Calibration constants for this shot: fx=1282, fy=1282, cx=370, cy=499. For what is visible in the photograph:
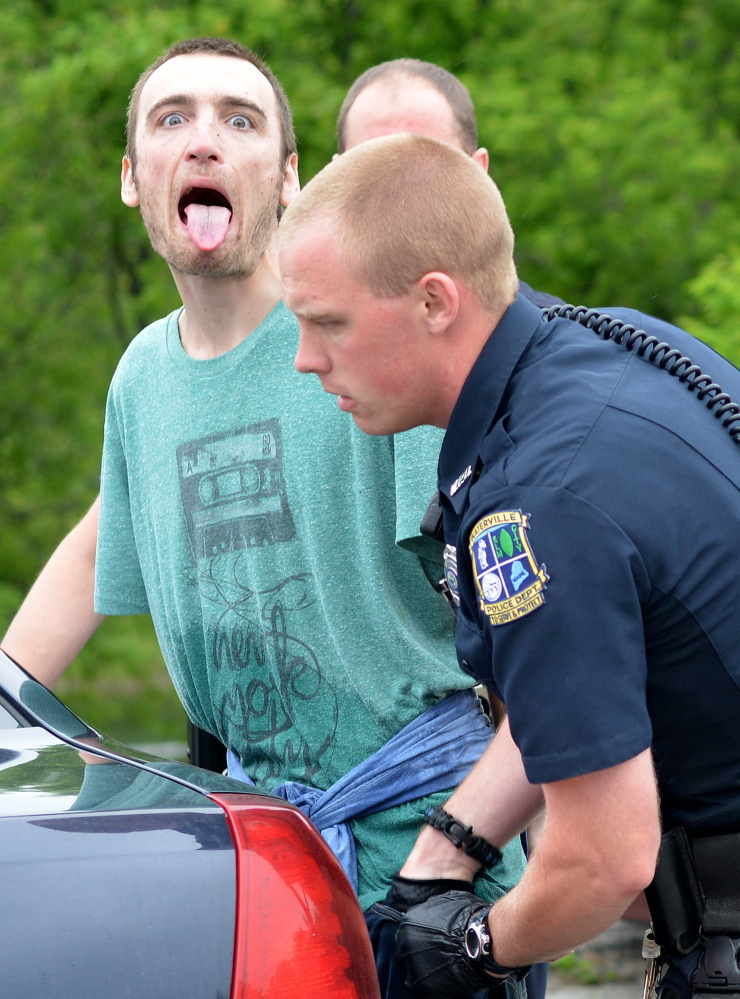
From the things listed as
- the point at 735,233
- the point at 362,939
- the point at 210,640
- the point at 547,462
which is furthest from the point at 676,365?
the point at 735,233

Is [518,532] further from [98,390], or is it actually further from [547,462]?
[98,390]

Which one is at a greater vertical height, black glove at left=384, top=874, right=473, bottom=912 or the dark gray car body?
the dark gray car body

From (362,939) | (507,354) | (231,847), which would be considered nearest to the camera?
(231,847)

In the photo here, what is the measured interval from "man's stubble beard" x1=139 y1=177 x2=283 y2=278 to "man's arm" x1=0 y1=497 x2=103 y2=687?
61 cm

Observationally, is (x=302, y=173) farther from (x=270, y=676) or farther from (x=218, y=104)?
(x=270, y=676)

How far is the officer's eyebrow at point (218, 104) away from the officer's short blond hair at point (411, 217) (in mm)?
754

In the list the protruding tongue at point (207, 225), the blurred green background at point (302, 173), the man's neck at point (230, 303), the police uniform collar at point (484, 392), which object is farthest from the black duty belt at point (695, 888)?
the blurred green background at point (302, 173)

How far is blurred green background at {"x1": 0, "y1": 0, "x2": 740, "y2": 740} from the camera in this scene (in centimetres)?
982

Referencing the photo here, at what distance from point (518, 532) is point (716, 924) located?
28.2 inches

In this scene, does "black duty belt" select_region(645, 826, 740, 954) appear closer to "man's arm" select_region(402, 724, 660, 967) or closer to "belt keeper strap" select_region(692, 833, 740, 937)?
"belt keeper strap" select_region(692, 833, 740, 937)

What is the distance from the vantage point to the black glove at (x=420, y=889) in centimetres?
205

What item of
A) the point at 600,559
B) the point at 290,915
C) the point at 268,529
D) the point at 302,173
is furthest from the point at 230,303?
the point at 302,173

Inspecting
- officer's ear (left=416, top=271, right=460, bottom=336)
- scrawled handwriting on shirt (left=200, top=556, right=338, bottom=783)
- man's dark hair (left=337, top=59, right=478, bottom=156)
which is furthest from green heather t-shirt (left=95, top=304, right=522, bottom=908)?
man's dark hair (left=337, top=59, right=478, bottom=156)

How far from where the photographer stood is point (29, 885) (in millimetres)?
1391
